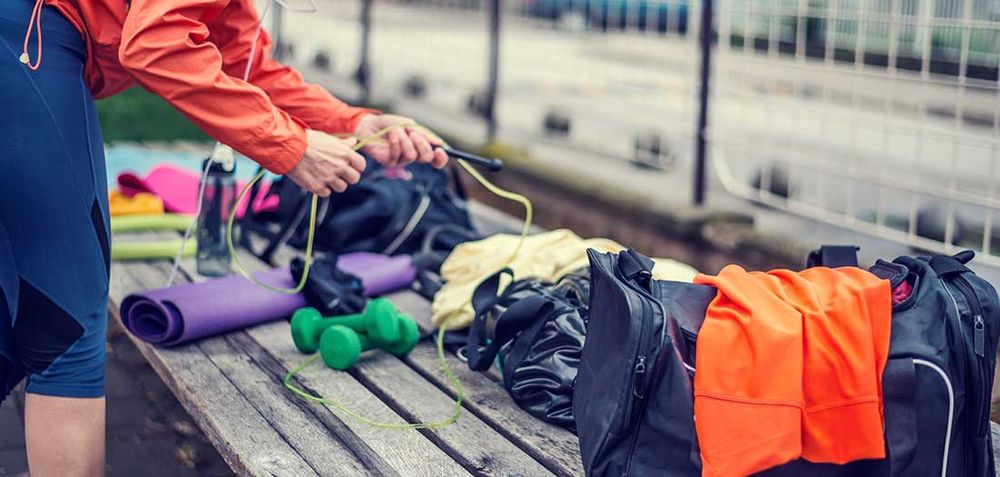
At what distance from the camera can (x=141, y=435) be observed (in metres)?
3.60

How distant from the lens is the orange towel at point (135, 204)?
13.6 feet

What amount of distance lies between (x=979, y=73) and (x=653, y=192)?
1531mm

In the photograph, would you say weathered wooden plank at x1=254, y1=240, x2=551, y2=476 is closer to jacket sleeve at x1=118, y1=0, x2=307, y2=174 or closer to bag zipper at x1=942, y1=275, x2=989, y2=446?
jacket sleeve at x1=118, y1=0, x2=307, y2=174

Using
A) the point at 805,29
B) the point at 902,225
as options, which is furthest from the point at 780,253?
the point at 805,29

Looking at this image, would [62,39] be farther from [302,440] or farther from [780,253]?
[780,253]

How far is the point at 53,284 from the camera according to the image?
8.05 feet

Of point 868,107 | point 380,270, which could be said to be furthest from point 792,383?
point 868,107

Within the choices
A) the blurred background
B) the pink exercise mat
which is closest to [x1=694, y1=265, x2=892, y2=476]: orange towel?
the blurred background

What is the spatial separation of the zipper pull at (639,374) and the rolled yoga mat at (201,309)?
134cm

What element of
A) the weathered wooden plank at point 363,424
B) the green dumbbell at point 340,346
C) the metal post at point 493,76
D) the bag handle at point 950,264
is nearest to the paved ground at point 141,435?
the weathered wooden plank at point 363,424

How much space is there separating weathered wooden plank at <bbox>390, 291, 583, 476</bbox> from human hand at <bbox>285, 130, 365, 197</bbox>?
55 centimetres

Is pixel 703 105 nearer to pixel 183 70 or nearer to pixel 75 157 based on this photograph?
pixel 183 70

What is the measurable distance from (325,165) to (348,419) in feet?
1.77

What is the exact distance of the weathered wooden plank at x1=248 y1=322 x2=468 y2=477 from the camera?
238cm
